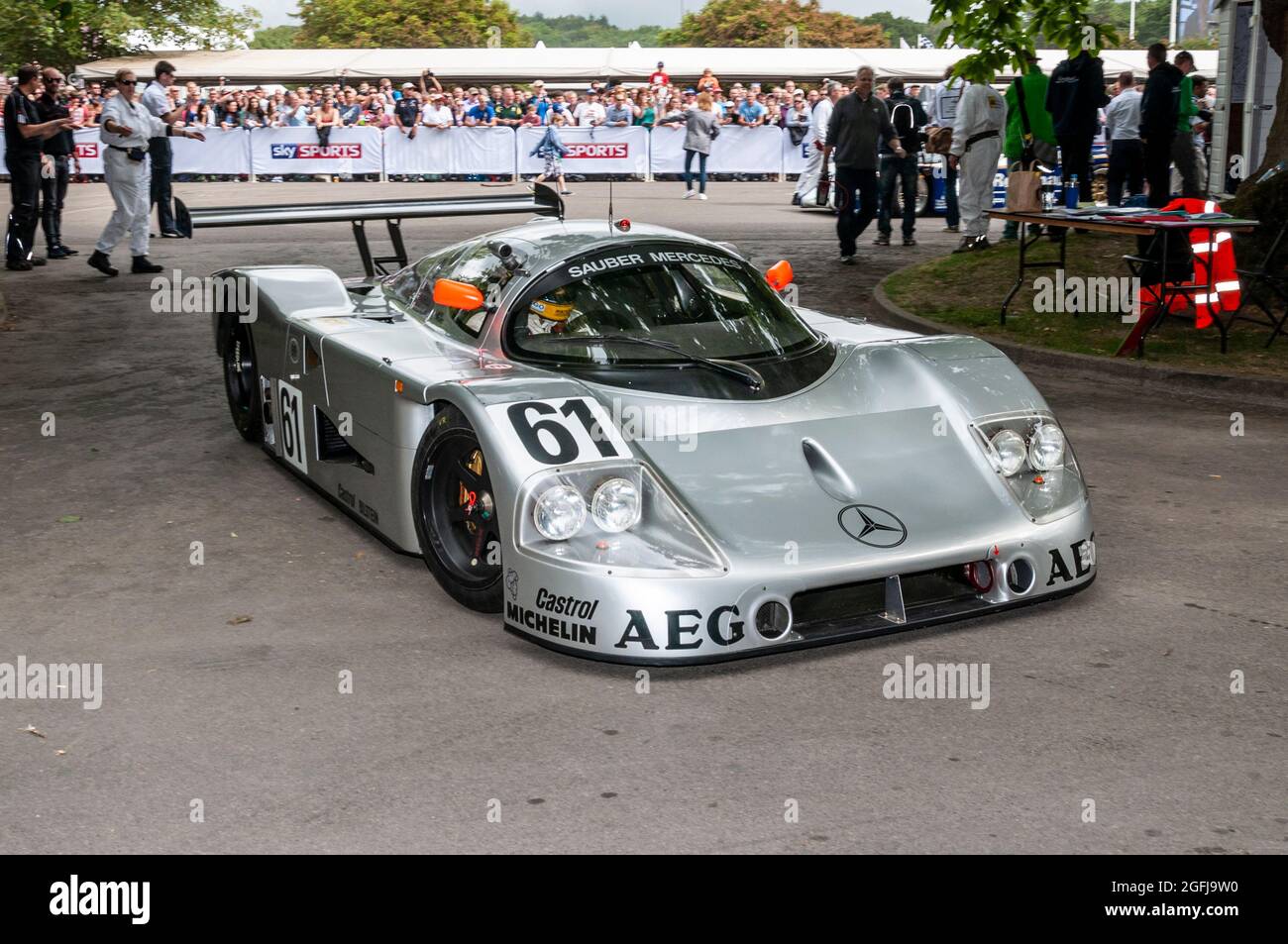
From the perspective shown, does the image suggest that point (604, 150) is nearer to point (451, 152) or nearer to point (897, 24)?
point (451, 152)

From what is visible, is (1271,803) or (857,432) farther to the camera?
(857,432)

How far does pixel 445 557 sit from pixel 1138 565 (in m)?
2.67

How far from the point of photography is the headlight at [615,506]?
461cm

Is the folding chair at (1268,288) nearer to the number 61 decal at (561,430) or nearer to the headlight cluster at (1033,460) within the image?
the headlight cluster at (1033,460)

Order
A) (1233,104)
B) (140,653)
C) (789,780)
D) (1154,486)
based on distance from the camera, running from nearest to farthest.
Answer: (789,780)
(140,653)
(1154,486)
(1233,104)

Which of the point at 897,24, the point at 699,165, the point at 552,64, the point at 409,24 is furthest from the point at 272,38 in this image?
the point at 699,165

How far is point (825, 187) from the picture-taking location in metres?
20.1

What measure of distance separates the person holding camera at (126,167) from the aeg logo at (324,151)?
46.2 feet

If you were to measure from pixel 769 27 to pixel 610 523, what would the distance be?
97.0 metres

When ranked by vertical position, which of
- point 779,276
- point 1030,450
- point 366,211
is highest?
point 366,211

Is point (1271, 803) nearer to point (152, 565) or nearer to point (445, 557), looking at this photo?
point (445, 557)

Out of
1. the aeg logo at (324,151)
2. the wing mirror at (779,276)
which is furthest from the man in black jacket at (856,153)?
the aeg logo at (324,151)

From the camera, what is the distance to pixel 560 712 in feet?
13.9
